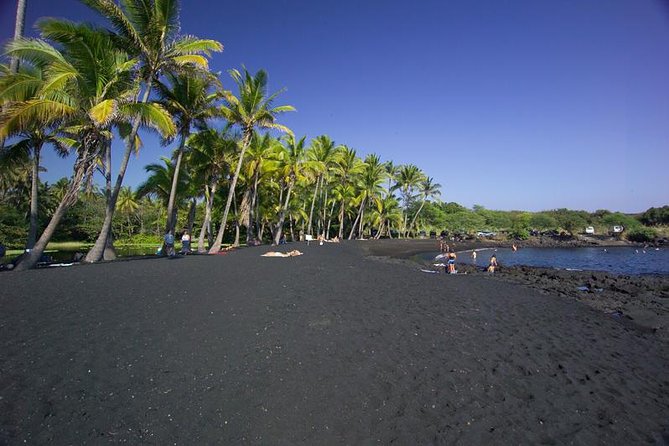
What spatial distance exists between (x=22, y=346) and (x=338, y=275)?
400 inches

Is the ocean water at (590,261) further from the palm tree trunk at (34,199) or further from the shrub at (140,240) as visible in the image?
the shrub at (140,240)

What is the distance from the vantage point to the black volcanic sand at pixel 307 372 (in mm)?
3816

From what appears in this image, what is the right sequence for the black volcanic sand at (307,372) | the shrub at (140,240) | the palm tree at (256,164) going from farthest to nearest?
the shrub at (140,240) < the palm tree at (256,164) < the black volcanic sand at (307,372)

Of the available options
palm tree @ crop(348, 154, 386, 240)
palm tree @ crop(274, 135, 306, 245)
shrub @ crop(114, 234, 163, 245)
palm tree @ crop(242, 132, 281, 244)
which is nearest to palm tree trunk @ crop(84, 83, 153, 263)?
palm tree @ crop(242, 132, 281, 244)

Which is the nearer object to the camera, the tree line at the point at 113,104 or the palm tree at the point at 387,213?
the tree line at the point at 113,104

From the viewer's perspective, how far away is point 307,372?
201 inches

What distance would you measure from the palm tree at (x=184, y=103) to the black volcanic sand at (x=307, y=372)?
445 inches

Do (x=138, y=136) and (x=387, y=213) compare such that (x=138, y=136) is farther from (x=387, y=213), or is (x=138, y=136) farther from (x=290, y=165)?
(x=387, y=213)

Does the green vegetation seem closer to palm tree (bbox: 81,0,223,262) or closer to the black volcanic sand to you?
palm tree (bbox: 81,0,223,262)

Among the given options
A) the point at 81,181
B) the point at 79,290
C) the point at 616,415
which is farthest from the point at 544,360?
the point at 81,181

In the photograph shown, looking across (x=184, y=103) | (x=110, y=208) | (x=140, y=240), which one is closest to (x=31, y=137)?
(x=110, y=208)

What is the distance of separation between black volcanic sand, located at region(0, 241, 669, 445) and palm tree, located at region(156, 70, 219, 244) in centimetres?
1129

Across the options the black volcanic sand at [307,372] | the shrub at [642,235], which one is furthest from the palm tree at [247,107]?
the shrub at [642,235]

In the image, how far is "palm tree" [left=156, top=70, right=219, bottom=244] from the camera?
63.0ft
